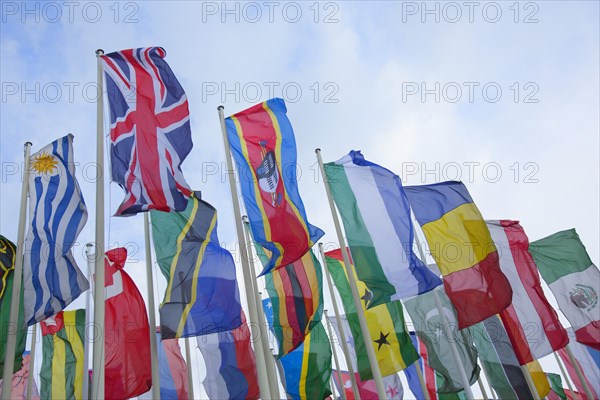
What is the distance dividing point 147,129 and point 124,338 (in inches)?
253

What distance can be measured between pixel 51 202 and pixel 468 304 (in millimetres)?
12932

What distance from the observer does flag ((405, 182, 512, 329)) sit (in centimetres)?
1675

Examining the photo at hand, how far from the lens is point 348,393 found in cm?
3164

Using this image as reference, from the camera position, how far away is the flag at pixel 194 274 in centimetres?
1299

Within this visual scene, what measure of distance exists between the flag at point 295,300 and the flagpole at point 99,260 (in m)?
6.68

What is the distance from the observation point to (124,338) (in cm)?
1468

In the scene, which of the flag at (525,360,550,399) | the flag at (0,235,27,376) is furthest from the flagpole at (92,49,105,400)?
the flag at (525,360,550,399)

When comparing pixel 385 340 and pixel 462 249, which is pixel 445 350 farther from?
pixel 462 249

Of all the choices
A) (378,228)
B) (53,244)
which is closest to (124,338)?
(53,244)

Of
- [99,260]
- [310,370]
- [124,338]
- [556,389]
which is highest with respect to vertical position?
[99,260]

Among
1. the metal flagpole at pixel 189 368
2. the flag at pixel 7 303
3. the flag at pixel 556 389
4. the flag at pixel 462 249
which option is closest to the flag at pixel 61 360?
the metal flagpole at pixel 189 368

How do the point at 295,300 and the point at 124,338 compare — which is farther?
the point at 295,300

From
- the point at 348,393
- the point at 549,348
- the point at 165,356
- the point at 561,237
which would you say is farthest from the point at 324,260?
the point at 348,393

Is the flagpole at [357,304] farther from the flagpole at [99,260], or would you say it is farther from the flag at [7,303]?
the flag at [7,303]
